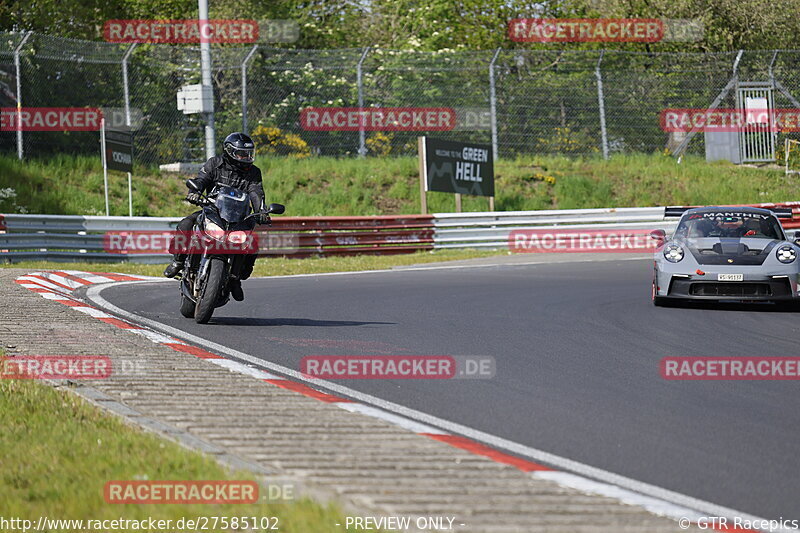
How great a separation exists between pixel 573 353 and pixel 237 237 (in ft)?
10.1

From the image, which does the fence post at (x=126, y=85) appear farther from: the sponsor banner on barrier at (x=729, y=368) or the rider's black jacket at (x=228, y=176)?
the sponsor banner on barrier at (x=729, y=368)

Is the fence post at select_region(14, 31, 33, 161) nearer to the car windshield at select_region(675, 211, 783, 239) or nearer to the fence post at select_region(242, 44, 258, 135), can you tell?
the fence post at select_region(242, 44, 258, 135)

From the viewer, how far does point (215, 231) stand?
1036cm

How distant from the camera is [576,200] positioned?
31781 millimetres

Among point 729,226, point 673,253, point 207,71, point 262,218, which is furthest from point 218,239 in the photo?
point 207,71

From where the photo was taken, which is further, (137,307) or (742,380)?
(137,307)

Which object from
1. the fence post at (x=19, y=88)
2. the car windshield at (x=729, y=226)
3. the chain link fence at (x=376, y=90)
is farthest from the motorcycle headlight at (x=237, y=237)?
the chain link fence at (x=376, y=90)

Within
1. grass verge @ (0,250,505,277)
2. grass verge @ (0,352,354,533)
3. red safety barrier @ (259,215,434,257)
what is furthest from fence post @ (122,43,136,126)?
grass verge @ (0,352,354,533)

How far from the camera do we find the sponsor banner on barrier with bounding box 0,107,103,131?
1003 inches

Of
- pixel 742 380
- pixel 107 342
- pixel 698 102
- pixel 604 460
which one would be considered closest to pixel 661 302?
pixel 742 380

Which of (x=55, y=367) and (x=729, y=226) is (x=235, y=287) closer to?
(x=55, y=367)

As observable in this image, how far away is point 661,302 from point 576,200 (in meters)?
18.2

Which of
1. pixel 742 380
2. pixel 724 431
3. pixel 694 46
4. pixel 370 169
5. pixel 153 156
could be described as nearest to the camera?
pixel 724 431

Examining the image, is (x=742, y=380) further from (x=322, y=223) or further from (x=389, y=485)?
(x=322, y=223)
